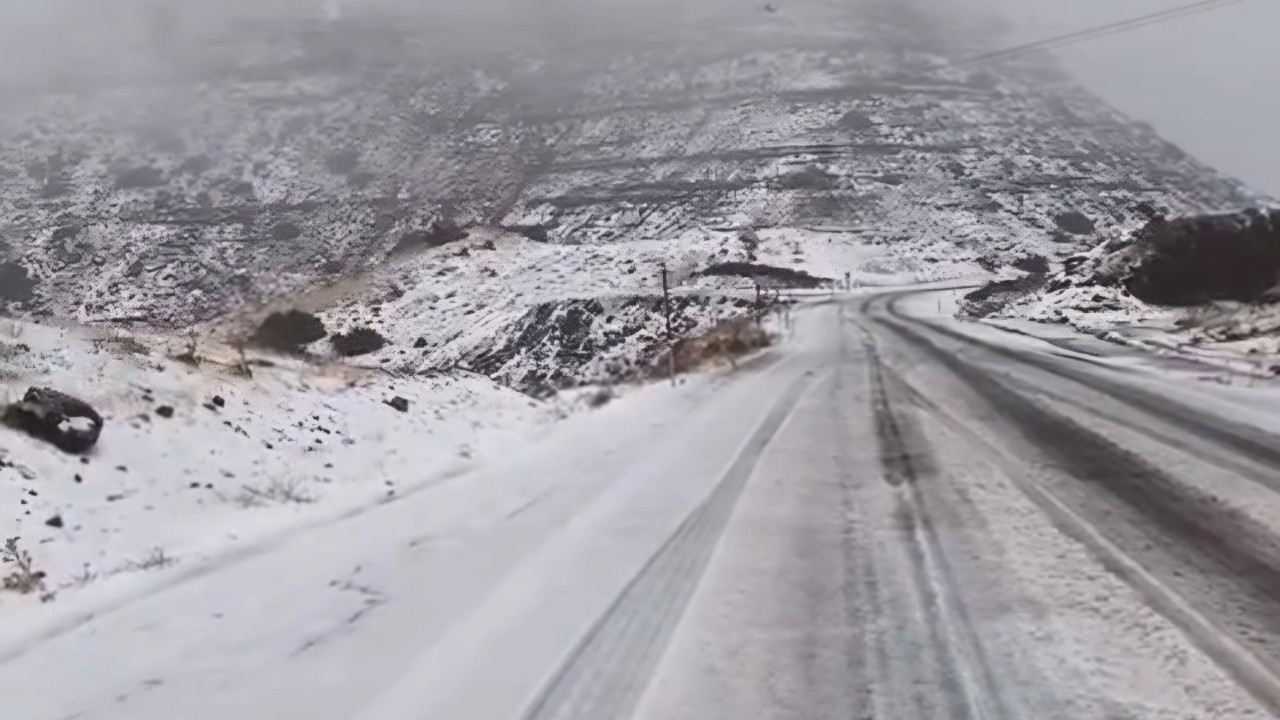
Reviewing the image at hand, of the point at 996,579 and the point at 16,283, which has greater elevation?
the point at 16,283

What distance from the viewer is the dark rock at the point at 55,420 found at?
7418mm

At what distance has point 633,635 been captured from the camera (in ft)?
14.0

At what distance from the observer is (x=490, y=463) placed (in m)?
8.94

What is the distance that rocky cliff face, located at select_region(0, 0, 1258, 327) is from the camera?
253 feet

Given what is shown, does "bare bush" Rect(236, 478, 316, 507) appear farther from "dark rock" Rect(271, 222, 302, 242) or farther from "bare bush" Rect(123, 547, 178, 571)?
"dark rock" Rect(271, 222, 302, 242)

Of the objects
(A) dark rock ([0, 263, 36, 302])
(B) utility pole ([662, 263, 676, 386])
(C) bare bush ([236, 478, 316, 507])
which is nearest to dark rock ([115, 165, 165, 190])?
(A) dark rock ([0, 263, 36, 302])

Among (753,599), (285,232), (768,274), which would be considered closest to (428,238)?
(285,232)

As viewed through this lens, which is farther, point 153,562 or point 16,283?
point 16,283

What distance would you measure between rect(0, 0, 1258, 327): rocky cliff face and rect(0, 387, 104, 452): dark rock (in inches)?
1834

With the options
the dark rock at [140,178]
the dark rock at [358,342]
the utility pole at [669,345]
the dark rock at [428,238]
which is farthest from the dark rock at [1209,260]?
the dark rock at [140,178]

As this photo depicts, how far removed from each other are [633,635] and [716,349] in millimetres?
17015

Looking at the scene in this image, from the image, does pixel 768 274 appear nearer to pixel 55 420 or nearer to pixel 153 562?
pixel 55 420

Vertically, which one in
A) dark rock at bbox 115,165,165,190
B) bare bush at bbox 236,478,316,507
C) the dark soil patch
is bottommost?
bare bush at bbox 236,478,316,507

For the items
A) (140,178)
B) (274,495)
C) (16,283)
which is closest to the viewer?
(274,495)
